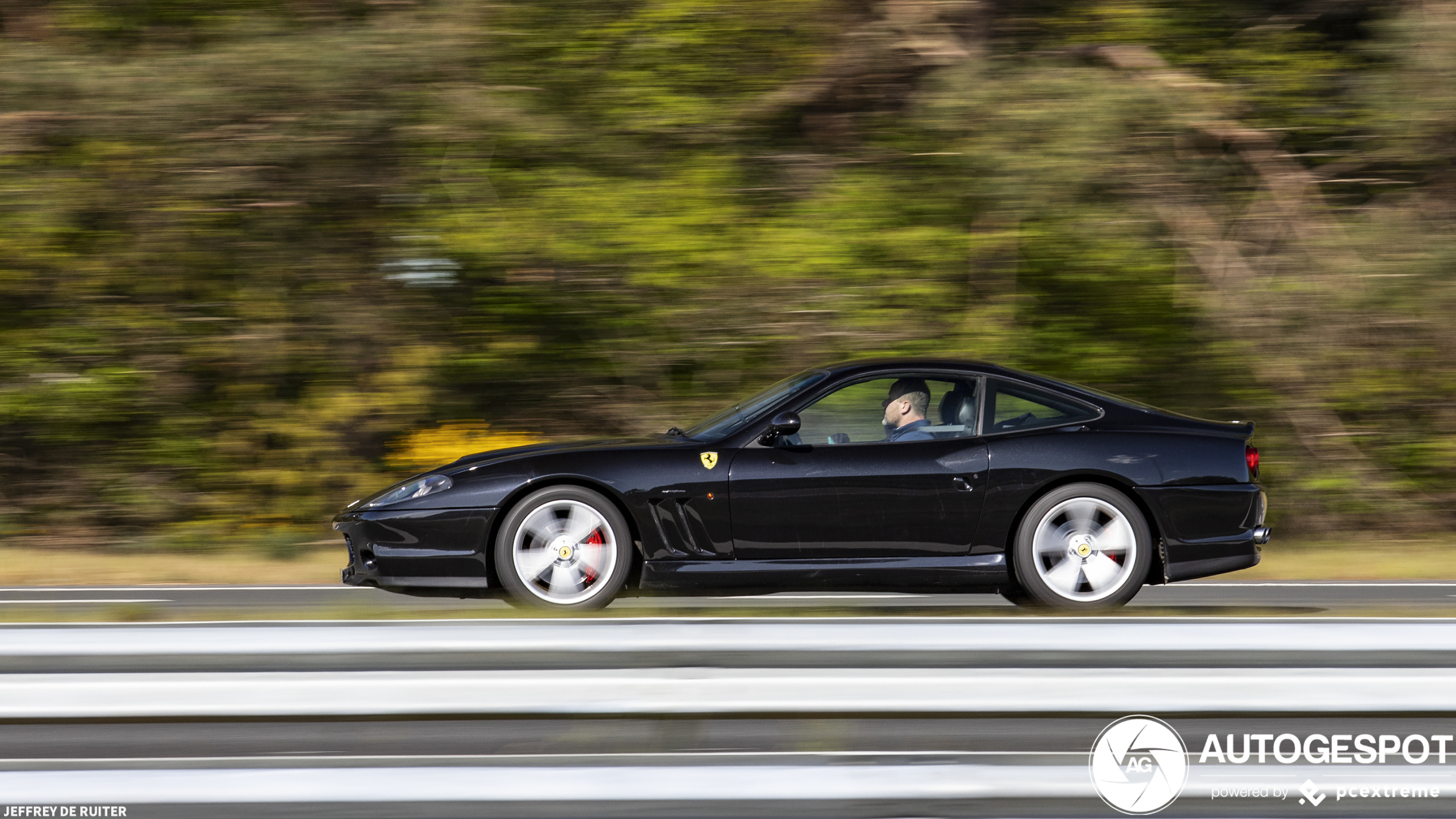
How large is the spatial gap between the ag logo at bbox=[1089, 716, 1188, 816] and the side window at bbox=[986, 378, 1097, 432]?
10.8 feet

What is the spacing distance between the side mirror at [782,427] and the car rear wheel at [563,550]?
0.72m

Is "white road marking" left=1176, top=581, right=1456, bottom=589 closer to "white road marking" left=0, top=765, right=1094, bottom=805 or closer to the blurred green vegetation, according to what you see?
the blurred green vegetation

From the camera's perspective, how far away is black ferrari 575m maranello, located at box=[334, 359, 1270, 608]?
224 inches

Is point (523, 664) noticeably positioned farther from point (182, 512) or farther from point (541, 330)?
point (182, 512)

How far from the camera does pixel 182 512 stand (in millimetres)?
11109

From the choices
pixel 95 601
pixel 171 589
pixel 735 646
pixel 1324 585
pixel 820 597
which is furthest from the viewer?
pixel 171 589

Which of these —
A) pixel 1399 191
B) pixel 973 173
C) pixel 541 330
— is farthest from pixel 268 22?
pixel 1399 191

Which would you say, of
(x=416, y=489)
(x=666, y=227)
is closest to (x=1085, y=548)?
(x=416, y=489)

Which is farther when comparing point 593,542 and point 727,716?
point 593,542

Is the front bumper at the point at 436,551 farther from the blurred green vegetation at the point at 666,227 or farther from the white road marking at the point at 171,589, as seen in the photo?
the blurred green vegetation at the point at 666,227

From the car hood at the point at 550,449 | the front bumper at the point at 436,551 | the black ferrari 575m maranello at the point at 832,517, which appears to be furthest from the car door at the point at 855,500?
the front bumper at the point at 436,551

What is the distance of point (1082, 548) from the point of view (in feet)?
19.0

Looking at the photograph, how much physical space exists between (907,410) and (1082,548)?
3.18 feet

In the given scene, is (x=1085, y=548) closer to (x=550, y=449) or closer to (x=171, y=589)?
(x=550, y=449)
